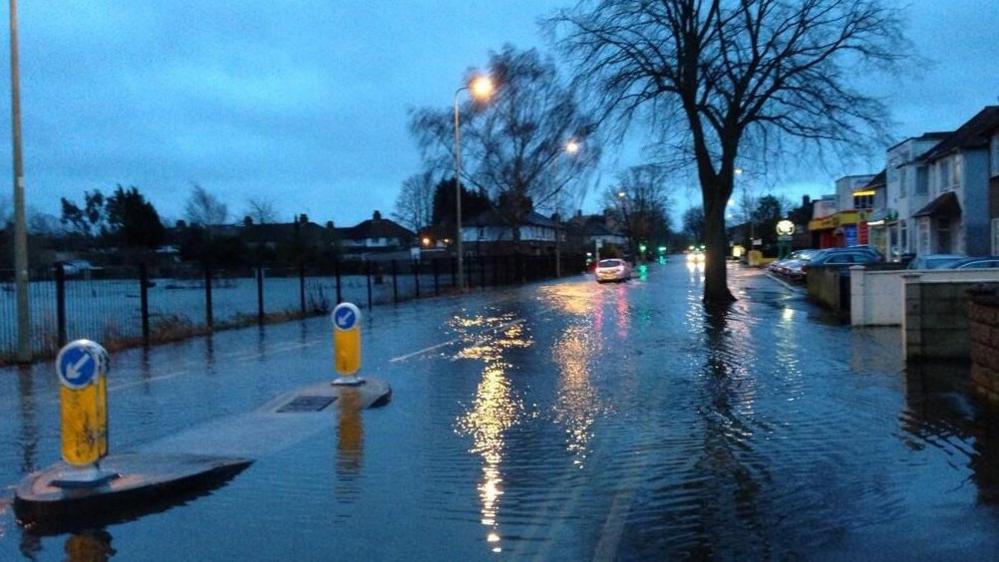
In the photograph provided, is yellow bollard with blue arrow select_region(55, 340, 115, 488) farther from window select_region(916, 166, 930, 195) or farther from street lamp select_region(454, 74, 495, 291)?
window select_region(916, 166, 930, 195)

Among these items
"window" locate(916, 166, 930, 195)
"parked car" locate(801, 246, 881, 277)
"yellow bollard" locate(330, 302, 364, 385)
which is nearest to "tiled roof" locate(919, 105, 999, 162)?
"window" locate(916, 166, 930, 195)

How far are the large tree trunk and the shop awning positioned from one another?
655 inches

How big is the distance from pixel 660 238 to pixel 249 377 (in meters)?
151

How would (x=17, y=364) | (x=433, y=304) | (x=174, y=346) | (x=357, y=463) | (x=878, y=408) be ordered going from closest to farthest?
(x=357, y=463), (x=878, y=408), (x=17, y=364), (x=174, y=346), (x=433, y=304)

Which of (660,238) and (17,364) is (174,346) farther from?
(660,238)

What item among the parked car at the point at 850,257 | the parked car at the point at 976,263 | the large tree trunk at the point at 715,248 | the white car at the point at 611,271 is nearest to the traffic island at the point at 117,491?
the parked car at the point at 976,263

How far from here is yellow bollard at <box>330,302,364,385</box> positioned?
12.4 meters

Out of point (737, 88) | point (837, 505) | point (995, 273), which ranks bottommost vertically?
point (837, 505)

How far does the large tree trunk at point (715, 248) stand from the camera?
106 ft

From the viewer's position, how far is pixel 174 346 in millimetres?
19656

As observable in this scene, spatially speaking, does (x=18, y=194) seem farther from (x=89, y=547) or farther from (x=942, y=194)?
(x=942, y=194)

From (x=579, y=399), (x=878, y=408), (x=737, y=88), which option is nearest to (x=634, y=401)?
(x=579, y=399)

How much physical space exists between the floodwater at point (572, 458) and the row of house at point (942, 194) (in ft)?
93.7

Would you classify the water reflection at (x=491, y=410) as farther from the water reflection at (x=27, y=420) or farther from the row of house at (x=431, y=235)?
the row of house at (x=431, y=235)
